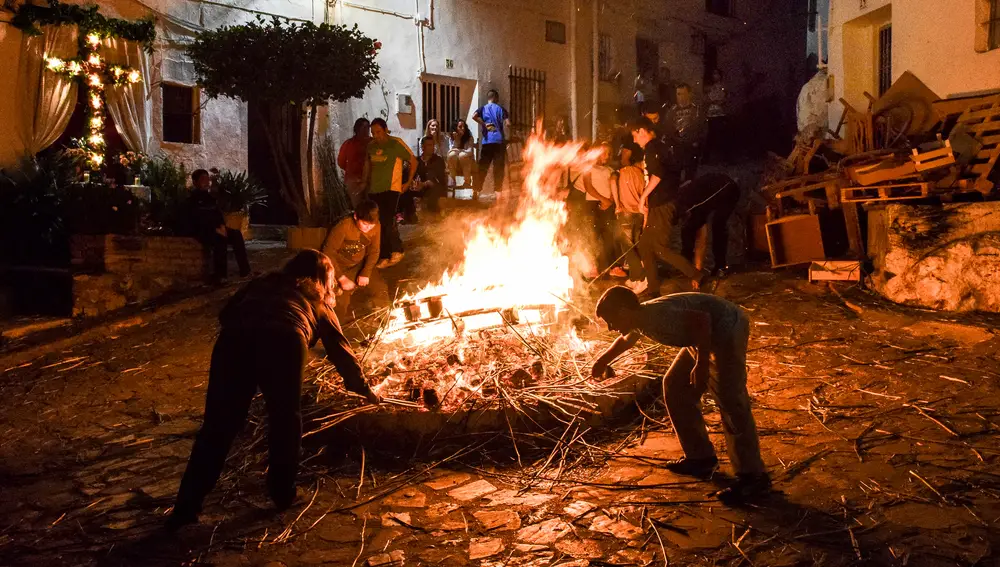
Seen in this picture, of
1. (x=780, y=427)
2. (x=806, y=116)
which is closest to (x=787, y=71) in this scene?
(x=806, y=116)

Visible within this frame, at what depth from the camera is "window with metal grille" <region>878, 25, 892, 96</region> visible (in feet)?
51.1

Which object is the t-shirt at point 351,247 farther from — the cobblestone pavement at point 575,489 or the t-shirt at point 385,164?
the cobblestone pavement at point 575,489

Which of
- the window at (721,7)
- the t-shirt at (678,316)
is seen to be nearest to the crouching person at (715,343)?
the t-shirt at (678,316)

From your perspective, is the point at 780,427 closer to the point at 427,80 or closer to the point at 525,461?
the point at 525,461

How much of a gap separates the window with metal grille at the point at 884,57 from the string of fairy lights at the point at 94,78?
14.7 metres

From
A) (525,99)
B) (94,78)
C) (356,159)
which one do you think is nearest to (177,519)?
(356,159)

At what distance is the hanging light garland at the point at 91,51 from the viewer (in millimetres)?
12391

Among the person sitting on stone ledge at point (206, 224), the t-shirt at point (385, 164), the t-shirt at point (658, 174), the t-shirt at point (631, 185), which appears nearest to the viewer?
the t-shirt at point (658, 174)

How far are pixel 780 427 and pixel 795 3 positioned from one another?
78.1 ft

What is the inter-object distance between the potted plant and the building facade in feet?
39.6

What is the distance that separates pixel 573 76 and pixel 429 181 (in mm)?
7626

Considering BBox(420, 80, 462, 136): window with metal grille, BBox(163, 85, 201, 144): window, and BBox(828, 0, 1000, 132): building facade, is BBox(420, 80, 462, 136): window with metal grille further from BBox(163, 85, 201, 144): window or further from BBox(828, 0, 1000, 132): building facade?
BBox(828, 0, 1000, 132): building facade

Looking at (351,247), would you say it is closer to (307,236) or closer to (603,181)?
(603,181)

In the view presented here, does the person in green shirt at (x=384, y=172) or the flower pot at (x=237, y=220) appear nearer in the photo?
the person in green shirt at (x=384, y=172)
